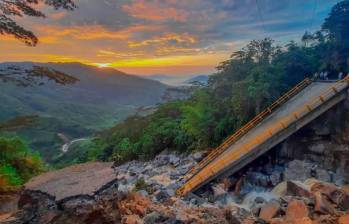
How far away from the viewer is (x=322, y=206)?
12102 millimetres

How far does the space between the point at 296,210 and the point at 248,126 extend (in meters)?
7.57

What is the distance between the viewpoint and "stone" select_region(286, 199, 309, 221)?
38.4ft

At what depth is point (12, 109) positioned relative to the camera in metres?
114

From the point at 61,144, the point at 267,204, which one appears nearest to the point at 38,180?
the point at 267,204

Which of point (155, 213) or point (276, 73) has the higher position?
point (276, 73)

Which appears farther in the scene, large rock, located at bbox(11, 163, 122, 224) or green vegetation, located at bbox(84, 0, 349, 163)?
green vegetation, located at bbox(84, 0, 349, 163)

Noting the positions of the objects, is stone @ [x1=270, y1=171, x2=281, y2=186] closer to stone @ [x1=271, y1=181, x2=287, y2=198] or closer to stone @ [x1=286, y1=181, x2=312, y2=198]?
stone @ [x1=271, y1=181, x2=287, y2=198]

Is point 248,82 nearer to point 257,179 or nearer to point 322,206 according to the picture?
point 257,179

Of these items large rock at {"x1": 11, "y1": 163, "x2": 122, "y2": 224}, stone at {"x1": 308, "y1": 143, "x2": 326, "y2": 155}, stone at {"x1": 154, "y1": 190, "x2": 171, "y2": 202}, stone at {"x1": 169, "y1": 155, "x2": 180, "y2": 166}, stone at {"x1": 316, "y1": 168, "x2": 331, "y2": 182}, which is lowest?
stone at {"x1": 169, "y1": 155, "x2": 180, "y2": 166}

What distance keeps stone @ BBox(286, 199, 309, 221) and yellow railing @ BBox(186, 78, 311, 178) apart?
6527 mm

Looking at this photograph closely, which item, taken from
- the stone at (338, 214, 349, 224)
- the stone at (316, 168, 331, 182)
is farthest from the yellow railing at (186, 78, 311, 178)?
the stone at (338, 214, 349, 224)

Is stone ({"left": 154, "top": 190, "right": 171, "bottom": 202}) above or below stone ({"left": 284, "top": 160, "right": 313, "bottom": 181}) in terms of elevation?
below

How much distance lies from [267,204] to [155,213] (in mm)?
3927

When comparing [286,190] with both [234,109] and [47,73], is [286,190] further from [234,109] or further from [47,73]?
[47,73]
